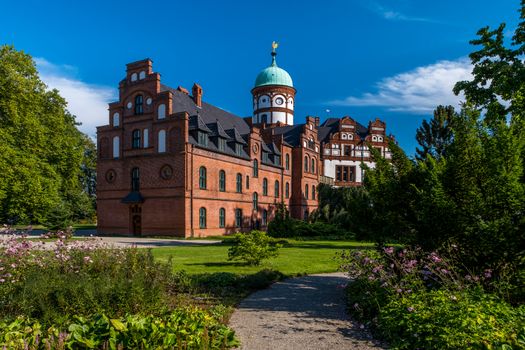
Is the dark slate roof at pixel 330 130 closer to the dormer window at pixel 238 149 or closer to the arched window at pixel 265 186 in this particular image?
the arched window at pixel 265 186

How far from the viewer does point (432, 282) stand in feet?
25.9

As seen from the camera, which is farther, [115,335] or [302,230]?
[302,230]

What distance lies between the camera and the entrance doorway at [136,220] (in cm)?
3306

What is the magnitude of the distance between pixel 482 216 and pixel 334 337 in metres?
3.42

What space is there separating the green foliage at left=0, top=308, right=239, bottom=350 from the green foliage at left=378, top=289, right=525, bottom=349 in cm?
241

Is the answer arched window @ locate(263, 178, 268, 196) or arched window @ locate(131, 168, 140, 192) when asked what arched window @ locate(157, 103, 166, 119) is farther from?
arched window @ locate(263, 178, 268, 196)

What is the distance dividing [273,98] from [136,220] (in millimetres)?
27159

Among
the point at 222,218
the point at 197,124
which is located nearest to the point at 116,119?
the point at 197,124

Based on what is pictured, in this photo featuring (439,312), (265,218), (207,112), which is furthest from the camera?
(265,218)

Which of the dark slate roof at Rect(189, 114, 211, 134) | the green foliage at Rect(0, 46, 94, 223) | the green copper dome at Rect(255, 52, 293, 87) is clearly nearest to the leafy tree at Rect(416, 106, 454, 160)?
the dark slate roof at Rect(189, 114, 211, 134)

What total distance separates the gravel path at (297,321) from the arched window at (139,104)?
85.9ft

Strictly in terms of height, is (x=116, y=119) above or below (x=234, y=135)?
above

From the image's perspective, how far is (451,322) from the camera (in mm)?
5078

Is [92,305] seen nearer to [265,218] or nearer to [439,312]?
[439,312]
